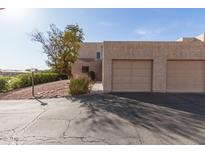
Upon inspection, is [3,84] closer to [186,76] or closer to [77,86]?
[77,86]

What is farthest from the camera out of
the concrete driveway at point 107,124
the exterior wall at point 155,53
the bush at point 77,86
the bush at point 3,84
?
the bush at point 3,84

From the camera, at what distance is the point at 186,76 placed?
16609 mm

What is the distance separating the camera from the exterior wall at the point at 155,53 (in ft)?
52.1

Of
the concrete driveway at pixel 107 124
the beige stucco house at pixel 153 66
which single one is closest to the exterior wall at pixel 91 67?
the beige stucco house at pixel 153 66

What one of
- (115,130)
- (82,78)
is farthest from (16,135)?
(82,78)

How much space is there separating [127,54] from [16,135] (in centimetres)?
1044

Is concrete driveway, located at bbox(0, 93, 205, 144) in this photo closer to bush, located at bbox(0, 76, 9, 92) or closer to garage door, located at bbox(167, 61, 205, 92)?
garage door, located at bbox(167, 61, 205, 92)

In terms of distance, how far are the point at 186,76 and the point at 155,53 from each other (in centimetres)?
279

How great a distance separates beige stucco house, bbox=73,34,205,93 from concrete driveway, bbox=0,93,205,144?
15.0 ft

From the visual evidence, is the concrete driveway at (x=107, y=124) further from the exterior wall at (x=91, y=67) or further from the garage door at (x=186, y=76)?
the exterior wall at (x=91, y=67)

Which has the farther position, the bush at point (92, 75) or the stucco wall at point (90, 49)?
the stucco wall at point (90, 49)

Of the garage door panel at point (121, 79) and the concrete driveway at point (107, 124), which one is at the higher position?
the garage door panel at point (121, 79)
